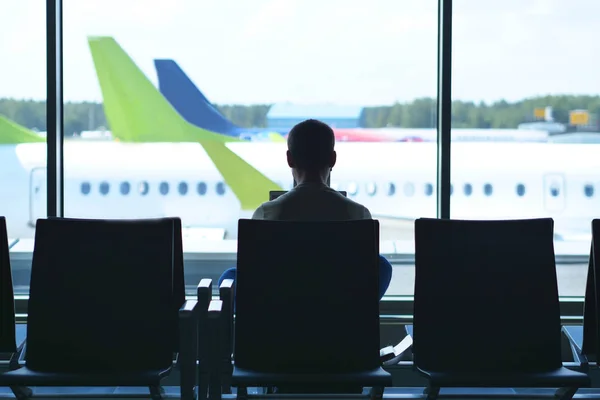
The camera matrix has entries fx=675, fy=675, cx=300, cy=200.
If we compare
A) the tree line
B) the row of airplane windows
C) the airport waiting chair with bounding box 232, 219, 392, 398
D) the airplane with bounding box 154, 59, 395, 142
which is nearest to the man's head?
the airport waiting chair with bounding box 232, 219, 392, 398

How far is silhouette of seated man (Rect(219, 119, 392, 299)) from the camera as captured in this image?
214cm

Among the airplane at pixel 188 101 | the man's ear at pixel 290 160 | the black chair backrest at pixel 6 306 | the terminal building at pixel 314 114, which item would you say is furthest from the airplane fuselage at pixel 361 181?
the black chair backrest at pixel 6 306

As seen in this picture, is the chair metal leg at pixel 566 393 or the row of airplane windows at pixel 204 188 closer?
the chair metal leg at pixel 566 393

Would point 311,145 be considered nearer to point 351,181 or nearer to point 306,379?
point 306,379

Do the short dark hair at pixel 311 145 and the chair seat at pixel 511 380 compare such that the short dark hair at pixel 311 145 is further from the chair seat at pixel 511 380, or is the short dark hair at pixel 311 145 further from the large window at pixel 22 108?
the large window at pixel 22 108

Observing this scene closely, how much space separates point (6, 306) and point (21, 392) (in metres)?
0.27

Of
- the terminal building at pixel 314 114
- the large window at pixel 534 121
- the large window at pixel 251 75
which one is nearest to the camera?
the large window at pixel 251 75

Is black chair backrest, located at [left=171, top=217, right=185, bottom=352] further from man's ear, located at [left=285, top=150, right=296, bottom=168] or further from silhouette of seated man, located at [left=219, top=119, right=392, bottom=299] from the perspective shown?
man's ear, located at [left=285, top=150, right=296, bottom=168]

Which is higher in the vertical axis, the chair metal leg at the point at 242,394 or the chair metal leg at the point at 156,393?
the chair metal leg at the point at 242,394

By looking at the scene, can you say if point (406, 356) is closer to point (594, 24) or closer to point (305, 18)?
point (305, 18)

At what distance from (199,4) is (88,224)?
511cm

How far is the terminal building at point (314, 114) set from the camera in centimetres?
758

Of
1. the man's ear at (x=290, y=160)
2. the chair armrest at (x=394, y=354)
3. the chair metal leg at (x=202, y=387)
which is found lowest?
the chair metal leg at (x=202, y=387)

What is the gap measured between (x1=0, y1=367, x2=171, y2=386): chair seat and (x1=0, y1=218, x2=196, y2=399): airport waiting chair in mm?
14
